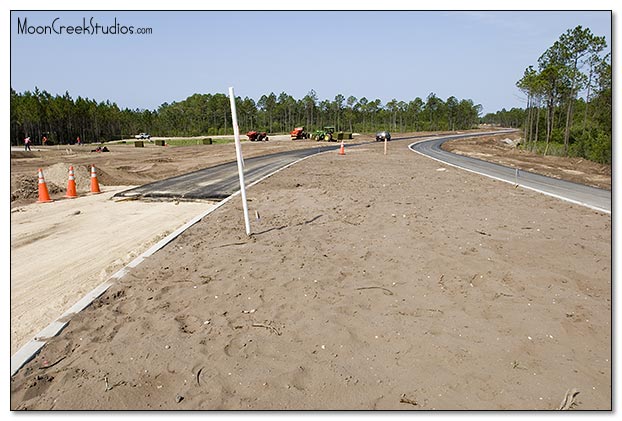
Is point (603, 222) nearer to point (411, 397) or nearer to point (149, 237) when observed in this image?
point (411, 397)

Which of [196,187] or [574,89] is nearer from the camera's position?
[196,187]

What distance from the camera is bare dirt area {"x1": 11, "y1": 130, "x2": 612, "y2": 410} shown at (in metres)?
2.76

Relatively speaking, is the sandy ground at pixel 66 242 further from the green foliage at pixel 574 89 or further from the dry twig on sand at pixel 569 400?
the green foliage at pixel 574 89

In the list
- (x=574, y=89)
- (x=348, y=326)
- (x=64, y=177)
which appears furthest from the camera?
(x=574, y=89)

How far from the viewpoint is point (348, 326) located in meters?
3.61

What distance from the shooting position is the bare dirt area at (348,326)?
2762mm

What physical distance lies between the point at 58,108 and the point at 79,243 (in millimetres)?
84353

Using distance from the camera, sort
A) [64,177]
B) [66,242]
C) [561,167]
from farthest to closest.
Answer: [561,167], [64,177], [66,242]

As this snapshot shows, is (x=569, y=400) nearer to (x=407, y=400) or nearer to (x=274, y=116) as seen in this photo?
(x=407, y=400)

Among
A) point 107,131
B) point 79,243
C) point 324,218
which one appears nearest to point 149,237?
point 79,243

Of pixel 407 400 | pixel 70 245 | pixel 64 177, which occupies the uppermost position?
pixel 64 177

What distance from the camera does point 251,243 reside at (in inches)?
244

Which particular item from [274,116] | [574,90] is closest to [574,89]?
[574,90]

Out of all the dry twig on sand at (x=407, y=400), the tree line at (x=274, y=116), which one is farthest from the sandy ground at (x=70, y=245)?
the tree line at (x=274, y=116)
